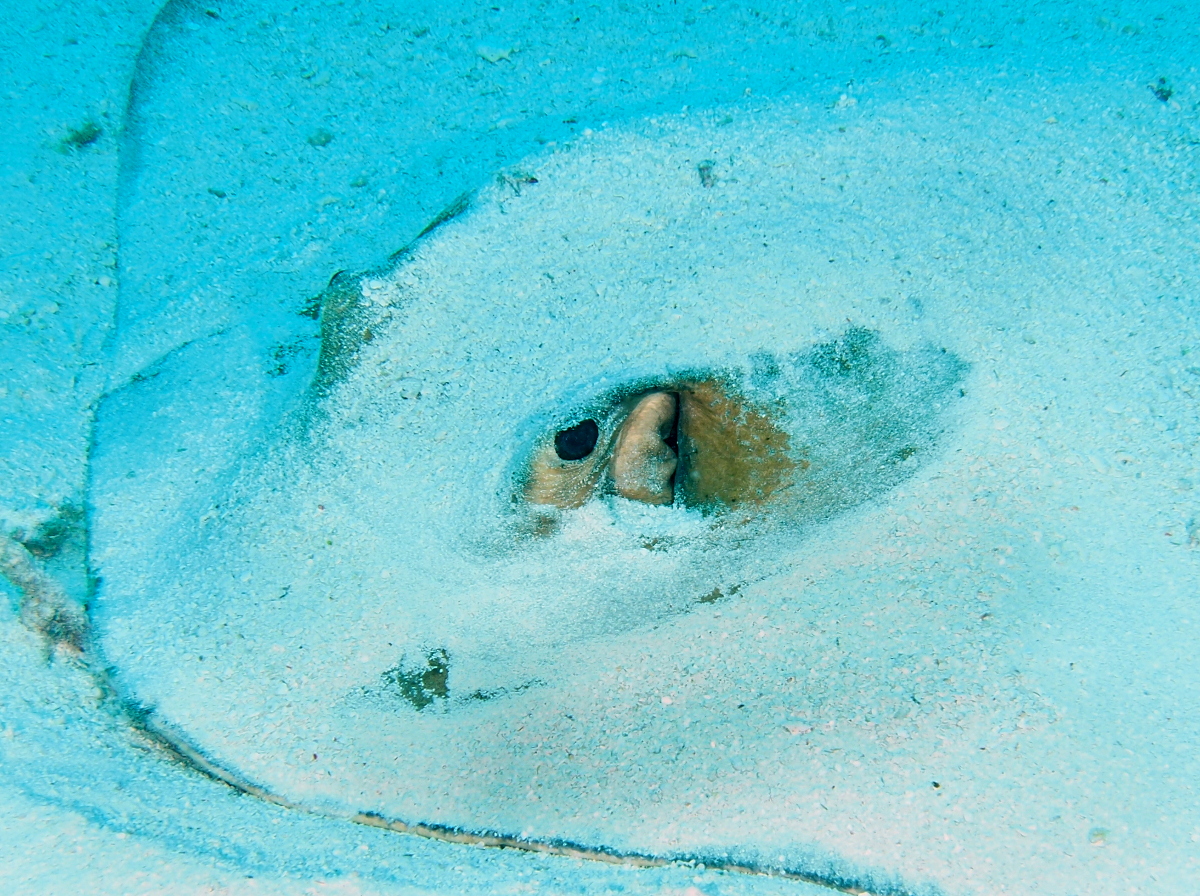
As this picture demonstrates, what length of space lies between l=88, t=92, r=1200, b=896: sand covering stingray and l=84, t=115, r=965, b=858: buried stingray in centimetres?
1

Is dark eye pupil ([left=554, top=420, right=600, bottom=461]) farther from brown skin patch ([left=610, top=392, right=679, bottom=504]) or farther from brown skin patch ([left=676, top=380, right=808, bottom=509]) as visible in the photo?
brown skin patch ([left=676, top=380, right=808, bottom=509])

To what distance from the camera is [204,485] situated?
102 inches

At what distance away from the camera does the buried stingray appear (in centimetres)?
254

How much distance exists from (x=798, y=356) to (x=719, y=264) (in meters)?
0.52

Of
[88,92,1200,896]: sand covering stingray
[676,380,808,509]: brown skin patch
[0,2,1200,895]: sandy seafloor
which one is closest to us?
[0,2,1200,895]: sandy seafloor

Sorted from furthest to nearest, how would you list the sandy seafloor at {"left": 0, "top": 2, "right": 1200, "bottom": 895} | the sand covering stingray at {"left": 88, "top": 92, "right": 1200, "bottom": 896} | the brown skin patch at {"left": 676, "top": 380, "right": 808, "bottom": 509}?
the brown skin patch at {"left": 676, "top": 380, "right": 808, "bottom": 509} < the sand covering stingray at {"left": 88, "top": 92, "right": 1200, "bottom": 896} < the sandy seafloor at {"left": 0, "top": 2, "right": 1200, "bottom": 895}

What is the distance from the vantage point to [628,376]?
2600 mm

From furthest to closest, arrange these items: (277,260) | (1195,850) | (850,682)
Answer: (277,260) → (850,682) → (1195,850)

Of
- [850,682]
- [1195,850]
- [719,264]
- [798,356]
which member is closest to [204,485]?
[719,264]

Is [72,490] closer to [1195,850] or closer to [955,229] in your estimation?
[955,229]

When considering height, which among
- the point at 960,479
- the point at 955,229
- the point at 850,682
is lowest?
the point at 850,682

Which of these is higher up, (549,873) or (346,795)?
(346,795)

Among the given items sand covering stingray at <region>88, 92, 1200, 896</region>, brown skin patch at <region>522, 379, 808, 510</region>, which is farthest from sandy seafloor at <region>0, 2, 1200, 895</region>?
brown skin patch at <region>522, 379, 808, 510</region>

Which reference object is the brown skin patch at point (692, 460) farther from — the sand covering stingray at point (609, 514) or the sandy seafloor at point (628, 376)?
the sandy seafloor at point (628, 376)
